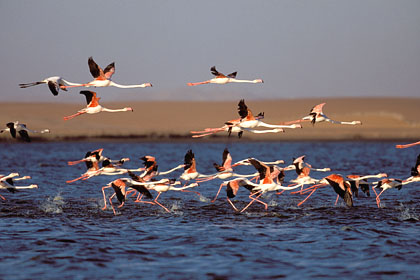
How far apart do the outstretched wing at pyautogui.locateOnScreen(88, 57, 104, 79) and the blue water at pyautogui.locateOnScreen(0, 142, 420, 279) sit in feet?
14.0

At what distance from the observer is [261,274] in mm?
12570

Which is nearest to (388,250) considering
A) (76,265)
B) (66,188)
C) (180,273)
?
(180,273)

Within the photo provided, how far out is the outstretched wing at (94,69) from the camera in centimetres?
1788

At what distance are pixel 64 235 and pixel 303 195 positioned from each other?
11.9 meters

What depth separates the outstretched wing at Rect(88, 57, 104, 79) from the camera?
17875mm

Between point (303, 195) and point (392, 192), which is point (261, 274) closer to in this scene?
point (303, 195)

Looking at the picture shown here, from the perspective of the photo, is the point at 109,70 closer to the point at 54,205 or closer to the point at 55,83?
the point at 55,83

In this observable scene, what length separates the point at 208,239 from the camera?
15.9 m

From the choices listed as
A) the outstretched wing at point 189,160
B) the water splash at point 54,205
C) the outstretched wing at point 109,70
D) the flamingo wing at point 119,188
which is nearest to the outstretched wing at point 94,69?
the outstretched wing at point 109,70

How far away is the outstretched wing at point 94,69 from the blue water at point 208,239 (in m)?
4.28

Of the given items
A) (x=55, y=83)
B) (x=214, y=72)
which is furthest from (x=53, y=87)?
(x=214, y=72)

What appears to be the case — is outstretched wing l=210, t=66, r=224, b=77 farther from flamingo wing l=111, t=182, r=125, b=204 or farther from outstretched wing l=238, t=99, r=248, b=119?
flamingo wing l=111, t=182, r=125, b=204

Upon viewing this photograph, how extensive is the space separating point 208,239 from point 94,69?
597 centimetres

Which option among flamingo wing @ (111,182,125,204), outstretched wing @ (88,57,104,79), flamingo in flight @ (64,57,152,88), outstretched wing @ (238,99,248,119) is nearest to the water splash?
flamingo wing @ (111,182,125,204)
